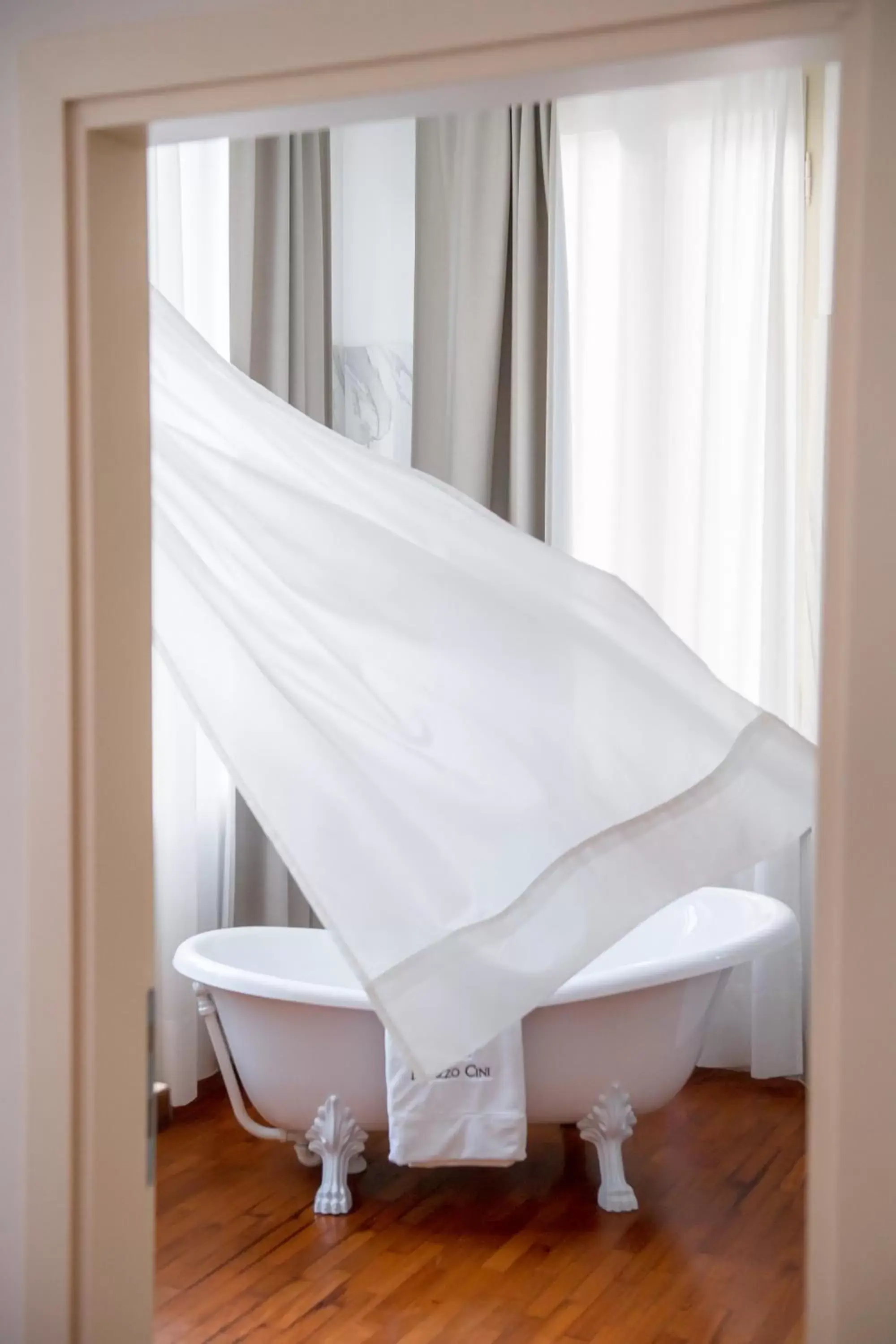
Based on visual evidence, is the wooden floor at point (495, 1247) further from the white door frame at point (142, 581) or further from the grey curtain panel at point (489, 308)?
the grey curtain panel at point (489, 308)

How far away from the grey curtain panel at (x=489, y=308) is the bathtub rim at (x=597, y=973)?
1.47m

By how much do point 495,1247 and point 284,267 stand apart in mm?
2718

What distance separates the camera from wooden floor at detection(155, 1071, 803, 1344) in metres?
2.69

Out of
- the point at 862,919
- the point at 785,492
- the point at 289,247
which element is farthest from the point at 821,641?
the point at 289,247

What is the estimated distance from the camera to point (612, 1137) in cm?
322


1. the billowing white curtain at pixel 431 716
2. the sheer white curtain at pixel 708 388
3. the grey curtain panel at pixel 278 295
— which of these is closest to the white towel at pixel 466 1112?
the billowing white curtain at pixel 431 716

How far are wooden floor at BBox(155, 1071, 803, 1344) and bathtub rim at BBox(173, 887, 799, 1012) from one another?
480mm

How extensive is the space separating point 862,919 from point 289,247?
11.4 feet

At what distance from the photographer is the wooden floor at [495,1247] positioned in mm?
2693

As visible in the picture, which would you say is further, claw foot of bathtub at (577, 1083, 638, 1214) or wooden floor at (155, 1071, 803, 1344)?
claw foot of bathtub at (577, 1083, 638, 1214)

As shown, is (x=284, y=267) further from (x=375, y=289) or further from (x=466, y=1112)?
(x=466, y=1112)

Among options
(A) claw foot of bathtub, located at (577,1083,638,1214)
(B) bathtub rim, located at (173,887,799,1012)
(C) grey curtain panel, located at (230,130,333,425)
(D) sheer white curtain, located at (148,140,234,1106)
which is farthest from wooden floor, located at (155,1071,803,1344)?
(C) grey curtain panel, located at (230,130,333,425)

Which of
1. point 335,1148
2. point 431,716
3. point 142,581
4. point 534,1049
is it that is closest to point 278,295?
point 431,716

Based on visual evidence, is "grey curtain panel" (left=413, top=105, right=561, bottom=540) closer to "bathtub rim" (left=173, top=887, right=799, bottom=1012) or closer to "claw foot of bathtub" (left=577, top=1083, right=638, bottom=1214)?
"bathtub rim" (left=173, top=887, right=799, bottom=1012)
